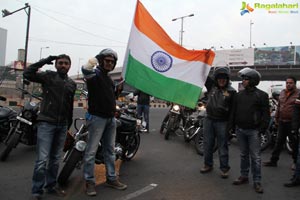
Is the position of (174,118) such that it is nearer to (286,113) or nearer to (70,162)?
(286,113)

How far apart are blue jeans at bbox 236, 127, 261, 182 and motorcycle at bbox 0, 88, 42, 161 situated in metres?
3.68

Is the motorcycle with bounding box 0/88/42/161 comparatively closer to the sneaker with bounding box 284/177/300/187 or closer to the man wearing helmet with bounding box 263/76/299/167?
the sneaker with bounding box 284/177/300/187

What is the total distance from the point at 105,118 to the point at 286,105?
142 inches

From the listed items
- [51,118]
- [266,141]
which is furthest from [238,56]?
[51,118]

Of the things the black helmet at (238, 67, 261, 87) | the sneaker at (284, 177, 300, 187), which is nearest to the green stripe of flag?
the black helmet at (238, 67, 261, 87)

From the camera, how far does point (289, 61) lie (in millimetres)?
56062

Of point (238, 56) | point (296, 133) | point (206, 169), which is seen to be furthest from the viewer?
point (238, 56)

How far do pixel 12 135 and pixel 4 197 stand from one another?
1740mm

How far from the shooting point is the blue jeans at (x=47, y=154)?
3.88m

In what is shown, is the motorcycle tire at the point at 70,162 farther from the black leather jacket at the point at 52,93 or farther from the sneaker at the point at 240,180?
the sneaker at the point at 240,180

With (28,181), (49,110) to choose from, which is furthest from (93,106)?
(28,181)

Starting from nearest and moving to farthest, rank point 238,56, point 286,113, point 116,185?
point 116,185 → point 286,113 → point 238,56

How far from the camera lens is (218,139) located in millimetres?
5289

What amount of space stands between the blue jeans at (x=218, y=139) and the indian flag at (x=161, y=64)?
119 cm
